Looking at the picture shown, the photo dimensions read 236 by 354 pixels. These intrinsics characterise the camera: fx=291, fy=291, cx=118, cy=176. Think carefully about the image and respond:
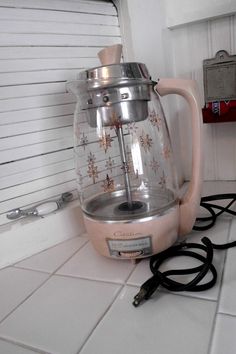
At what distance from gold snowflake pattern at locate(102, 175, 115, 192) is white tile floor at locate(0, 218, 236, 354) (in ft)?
0.41

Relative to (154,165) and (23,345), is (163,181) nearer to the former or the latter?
(154,165)

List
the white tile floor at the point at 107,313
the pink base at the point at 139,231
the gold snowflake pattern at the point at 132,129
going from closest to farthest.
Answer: the white tile floor at the point at 107,313
the pink base at the point at 139,231
the gold snowflake pattern at the point at 132,129

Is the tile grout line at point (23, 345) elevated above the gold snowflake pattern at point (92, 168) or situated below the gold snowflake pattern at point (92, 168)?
below

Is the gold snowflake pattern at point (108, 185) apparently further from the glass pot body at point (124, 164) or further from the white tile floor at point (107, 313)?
the white tile floor at point (107, 313)

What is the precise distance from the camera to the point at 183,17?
2.11ft

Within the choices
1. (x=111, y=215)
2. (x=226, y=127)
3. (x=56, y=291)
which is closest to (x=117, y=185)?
(x=111, y=215)

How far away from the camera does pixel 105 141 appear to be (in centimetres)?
50

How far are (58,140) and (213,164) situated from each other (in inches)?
15.4

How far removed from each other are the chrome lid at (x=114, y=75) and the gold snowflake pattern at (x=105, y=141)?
0.32ft

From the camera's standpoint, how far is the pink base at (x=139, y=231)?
0.40 m

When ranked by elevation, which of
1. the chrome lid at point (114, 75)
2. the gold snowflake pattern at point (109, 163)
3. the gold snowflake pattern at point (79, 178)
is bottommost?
the gold snowflake pattern at point (79, 178)

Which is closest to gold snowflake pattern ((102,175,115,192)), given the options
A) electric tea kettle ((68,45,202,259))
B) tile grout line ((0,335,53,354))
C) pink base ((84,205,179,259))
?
electric tea kettle ((68,45,202,259))

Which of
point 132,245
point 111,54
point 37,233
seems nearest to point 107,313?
point 132,245

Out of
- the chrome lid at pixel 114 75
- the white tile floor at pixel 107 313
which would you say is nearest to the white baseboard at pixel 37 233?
the white tile floor at pixel 107 313
